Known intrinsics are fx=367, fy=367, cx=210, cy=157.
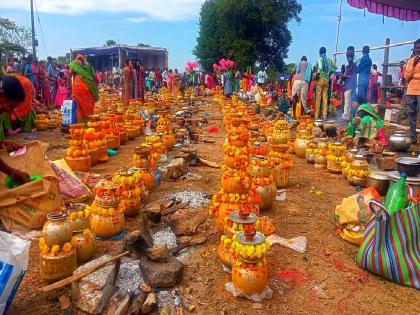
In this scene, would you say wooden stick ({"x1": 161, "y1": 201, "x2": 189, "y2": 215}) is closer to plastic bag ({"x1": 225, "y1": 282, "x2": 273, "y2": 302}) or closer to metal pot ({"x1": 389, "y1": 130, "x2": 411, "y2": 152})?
plastic bag ({"x1": 225, "y1": 282, "x2": 273, "y2": 302})

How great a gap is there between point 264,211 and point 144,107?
9.30 meters

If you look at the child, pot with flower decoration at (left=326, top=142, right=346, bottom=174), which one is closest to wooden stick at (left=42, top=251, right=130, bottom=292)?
pot with flower decoration at (left=326, top=142, right=346, bottom=174)

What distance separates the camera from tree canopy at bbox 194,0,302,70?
99.0 feet

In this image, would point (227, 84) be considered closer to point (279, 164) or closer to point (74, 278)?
point (279, 164)

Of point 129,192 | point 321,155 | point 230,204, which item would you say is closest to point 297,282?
point 230,204

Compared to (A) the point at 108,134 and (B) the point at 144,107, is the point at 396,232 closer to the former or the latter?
(A) the point at 108,134

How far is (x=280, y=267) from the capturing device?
10.8 feet

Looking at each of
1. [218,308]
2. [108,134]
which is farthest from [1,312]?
[108,134]

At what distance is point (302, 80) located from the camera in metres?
11.9

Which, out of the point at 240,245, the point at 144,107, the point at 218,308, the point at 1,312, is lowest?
the point at 218,308

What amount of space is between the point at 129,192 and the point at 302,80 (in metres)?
9.07

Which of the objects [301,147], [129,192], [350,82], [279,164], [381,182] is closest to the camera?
[129,192]

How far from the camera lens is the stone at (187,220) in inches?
152

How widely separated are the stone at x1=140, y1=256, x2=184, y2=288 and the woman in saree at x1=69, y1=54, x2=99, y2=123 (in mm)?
5701
